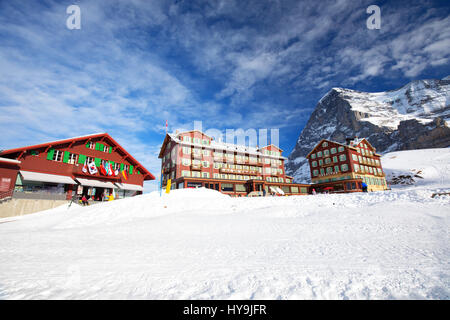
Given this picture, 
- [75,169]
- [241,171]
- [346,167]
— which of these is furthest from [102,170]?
[346,167]

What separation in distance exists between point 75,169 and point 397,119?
195178 mm

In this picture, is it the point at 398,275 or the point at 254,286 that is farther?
the point at 398,275

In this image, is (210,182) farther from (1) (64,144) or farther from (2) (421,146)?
(2) (421,146)

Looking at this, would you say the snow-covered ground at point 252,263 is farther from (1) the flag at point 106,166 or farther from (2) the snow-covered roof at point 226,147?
(2) the snow-covered roof at point 226,147

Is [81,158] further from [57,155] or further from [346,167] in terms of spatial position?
[346,167]

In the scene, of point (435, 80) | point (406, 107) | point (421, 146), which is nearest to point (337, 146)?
→ point (421, 146)

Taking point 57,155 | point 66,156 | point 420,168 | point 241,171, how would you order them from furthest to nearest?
1. point 420,168
2. point 241,171
3. point 66,156
4. point 57,155

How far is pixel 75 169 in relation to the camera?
1097 inches

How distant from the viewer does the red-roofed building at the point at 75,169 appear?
2306 centimetres

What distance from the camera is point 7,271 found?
450cm

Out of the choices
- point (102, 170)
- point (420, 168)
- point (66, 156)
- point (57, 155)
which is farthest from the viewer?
point (420, 168)

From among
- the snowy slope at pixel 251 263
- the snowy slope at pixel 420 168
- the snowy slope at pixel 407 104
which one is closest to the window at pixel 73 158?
the snowy slope at pixel 251 263

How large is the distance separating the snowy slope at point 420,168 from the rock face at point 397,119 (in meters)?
48.3
